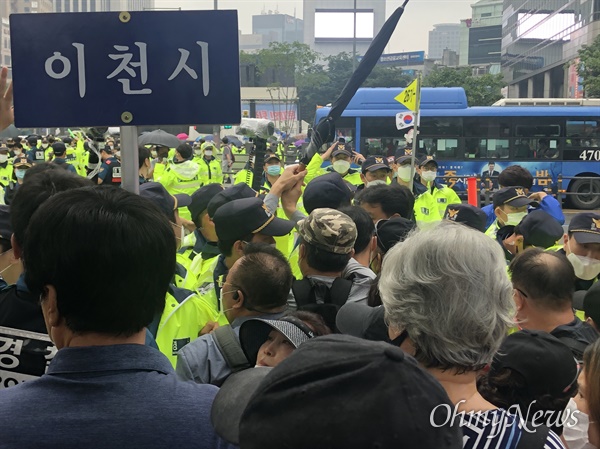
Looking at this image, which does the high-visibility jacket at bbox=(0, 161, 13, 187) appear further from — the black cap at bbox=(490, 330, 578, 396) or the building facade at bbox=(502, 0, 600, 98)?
the building facade at bbox=(502, 0, 600, 98)

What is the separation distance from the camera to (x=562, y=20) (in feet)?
198

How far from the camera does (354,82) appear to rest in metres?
4.81

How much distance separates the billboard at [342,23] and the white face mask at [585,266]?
355 feet

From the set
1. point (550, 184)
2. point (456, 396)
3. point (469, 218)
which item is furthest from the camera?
point (550, 184)

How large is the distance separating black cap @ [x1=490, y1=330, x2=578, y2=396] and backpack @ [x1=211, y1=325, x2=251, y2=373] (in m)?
0.79

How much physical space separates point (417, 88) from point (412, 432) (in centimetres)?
755

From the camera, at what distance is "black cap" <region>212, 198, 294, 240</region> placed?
3.69m

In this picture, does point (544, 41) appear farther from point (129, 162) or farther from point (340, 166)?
point (129, 162)

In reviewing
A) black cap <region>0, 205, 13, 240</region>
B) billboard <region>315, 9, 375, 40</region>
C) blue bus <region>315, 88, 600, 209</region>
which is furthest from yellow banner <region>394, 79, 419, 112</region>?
billboard <region>315, 9, 375, 40</region>

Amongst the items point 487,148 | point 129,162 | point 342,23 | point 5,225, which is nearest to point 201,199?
point 5,225

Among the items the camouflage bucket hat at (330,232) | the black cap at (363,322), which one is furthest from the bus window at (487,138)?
the black cap at (363,322)

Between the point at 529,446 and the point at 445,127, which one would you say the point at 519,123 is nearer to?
the point at 445,127

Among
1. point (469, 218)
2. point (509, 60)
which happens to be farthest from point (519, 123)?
point (509, 60)

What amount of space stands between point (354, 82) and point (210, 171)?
9031 millimetres
